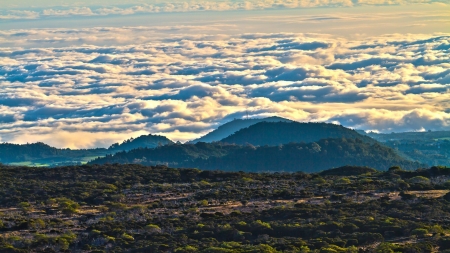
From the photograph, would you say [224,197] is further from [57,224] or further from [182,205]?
[57,224]

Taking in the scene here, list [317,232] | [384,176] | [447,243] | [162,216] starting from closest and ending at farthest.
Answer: [447,243], [317,232], [162,216], [384,176]

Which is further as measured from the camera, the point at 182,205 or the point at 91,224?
the point at 182,205

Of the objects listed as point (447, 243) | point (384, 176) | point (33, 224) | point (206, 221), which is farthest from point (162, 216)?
point (384, 176)

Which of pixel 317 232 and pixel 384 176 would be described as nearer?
pixel 317 232

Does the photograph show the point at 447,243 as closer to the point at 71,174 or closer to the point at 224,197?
the point at 224,197

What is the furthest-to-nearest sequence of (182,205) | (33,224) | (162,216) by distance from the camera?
(182,205)
(162,216)
(33,224)

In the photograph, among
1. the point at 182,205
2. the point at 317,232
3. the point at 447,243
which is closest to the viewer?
the point at 447,243

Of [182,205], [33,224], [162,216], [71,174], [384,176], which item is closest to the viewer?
[33,224]

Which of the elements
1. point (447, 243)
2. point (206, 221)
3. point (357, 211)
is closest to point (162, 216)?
point (206, 221)
